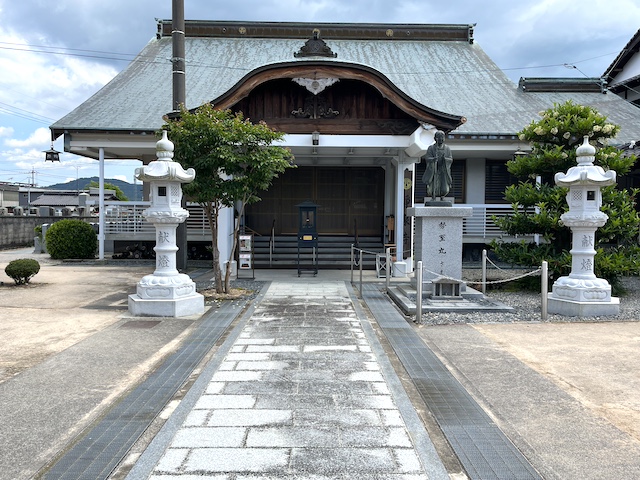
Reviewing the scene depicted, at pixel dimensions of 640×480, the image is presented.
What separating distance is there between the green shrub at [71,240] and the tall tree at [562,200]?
1425cm

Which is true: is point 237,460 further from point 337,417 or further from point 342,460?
point 337,417

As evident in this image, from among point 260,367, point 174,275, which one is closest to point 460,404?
point 260,367

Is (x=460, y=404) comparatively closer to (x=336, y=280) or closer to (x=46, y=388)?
(x=46, y=388)

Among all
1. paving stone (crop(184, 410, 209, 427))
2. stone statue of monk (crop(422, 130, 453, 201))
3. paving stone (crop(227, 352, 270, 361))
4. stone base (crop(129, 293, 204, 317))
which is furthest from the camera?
stone statue of monk (crop(422, 130, 453, 201))

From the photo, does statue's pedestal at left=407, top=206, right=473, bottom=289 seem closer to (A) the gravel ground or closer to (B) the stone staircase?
(A) the gravel ground

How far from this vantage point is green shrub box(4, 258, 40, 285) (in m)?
12.2

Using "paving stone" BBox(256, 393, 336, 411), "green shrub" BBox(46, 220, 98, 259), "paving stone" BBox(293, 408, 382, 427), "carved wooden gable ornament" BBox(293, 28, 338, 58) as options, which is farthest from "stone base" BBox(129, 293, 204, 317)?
"green shrub" BBox(46, 220, 98, 259)

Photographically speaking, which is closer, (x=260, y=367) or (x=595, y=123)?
(x=260, y=367)

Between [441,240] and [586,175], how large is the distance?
118 inches

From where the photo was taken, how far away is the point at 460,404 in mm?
4789

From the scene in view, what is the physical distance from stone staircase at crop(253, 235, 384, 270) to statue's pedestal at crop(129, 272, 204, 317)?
6.90 m

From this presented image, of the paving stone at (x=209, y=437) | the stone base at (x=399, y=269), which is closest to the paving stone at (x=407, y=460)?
the paving stone at (x=209, y=437)

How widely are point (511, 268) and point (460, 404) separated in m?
12.5

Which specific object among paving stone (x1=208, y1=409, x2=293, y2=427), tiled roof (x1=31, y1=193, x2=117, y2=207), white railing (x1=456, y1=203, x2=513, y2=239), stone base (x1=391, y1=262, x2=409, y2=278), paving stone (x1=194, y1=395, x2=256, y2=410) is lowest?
paving stone (x1=208, y1=409, x2=293, y2=427)
